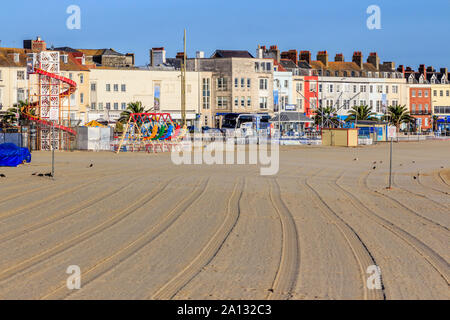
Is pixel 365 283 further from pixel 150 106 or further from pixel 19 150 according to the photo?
pixel 150 106

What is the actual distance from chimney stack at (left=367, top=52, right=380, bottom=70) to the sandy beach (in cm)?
8467

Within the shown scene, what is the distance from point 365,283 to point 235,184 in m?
15.6

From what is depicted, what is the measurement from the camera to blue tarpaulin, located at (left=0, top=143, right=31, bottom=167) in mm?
34312

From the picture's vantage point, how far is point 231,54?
94062mm

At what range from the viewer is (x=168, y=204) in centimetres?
2048

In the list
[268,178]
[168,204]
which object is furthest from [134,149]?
[168,204]

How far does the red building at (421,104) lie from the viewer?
115 meters

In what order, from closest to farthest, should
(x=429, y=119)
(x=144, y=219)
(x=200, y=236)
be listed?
(x=200, y=236), (x=144, y=219), (x=429, y=119)

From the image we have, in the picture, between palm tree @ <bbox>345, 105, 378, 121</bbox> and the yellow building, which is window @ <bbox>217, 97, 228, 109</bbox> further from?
the yellow building

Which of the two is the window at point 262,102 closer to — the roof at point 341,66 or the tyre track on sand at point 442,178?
the roof at point 341,66

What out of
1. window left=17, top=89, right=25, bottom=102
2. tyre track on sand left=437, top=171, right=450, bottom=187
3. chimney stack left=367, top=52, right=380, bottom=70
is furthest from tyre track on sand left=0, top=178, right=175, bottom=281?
chimney stack left=367, top=52, right=380, bottom=70

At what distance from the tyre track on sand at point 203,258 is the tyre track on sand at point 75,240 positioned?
2536 millimetres

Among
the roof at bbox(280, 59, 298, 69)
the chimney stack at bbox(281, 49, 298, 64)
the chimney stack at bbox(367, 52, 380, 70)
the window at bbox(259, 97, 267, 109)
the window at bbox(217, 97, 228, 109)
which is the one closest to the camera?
the window at bbox(217, 97, 228, 109)
